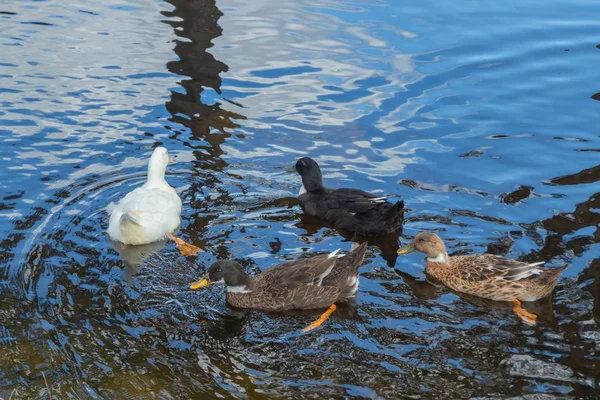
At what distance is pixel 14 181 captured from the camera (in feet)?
32.4

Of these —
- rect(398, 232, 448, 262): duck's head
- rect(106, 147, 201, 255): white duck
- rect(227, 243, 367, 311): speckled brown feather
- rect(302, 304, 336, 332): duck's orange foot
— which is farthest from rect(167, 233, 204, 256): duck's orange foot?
rect(398, 232, 448, 262): duck's head

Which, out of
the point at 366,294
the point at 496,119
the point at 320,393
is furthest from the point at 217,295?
the point at 496,119

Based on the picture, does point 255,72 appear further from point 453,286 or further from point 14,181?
point 453,286

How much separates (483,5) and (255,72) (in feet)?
15.8

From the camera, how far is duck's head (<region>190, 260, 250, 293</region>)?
26.0 feet

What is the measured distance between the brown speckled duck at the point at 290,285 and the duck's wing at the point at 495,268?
3.65ft

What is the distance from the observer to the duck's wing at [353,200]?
924cm

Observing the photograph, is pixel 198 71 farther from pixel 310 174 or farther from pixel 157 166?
pixel 310 174

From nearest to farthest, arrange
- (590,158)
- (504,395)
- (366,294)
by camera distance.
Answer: (504,395)
(366,294)
(590,158)

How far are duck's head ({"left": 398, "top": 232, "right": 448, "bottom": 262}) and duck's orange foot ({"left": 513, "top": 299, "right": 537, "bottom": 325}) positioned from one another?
844 millimetres

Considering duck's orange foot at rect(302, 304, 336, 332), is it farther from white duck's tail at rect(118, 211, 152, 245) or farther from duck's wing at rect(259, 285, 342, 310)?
white duck's tail at rect(118, 211, 152, 245)

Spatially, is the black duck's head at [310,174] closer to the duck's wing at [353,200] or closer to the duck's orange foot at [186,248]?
the duck's wing at [353,200]

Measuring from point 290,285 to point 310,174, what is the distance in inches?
90.8

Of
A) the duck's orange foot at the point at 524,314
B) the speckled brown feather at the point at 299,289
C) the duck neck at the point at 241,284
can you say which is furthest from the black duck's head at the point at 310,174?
the duck's orange foot at the point at 524,314
